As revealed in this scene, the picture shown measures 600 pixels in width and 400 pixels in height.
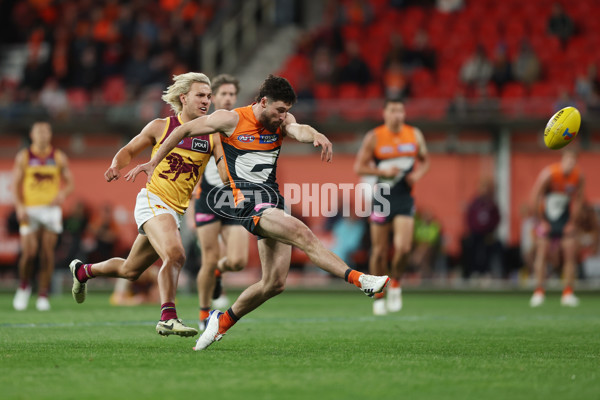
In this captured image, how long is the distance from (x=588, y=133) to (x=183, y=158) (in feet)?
49.8

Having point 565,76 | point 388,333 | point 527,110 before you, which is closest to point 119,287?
point 388,333

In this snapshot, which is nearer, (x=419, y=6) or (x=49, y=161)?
(x=49, y=161)

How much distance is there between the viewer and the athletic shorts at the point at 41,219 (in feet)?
47.2

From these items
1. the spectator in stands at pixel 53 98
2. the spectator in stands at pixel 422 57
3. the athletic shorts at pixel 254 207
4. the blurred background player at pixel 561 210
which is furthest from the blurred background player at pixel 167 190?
the spectator in stands at pixel 53 98

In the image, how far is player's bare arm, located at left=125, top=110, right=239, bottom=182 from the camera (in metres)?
7.60

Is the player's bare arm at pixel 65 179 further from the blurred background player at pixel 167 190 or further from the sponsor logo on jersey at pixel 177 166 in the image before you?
the sponsor logo on jersey at pixel 177 166

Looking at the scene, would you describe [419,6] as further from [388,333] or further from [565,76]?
[388,333]

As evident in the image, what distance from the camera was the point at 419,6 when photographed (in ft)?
84.6

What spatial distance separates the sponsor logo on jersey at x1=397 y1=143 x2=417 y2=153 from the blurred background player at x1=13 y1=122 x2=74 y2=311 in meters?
4.92

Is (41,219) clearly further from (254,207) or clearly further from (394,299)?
(254,207)

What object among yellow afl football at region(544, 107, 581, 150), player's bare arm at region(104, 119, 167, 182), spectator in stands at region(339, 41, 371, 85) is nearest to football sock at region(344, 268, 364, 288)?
player's bare arm at region(104, 119, 167, 182)

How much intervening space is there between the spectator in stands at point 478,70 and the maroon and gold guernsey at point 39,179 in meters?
10.9

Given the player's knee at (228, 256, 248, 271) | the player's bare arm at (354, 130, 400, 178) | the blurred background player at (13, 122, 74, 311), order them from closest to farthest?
1. the player's knee at (228, 256, 248, 271)
2. the player's bare arm at (354, 130, 400, 178)
3. the blurred background player at (13, 122, 74, 311)

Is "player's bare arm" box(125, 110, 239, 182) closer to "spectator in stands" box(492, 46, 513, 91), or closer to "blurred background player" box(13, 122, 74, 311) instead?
"blurred background player" box(13, 122, 74, 311)
